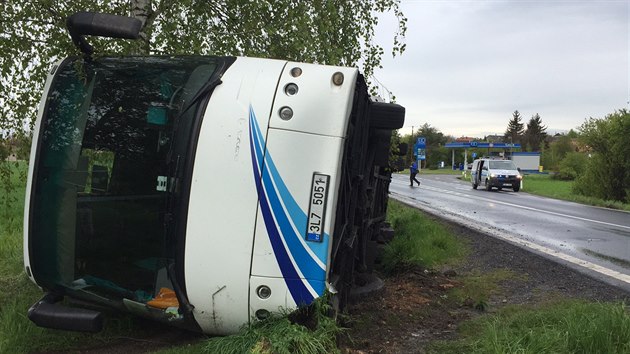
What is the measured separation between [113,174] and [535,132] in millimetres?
116015

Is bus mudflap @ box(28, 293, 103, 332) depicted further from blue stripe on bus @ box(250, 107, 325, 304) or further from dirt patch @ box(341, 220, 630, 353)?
dirt patch @ box(341, 220, 630, 353)

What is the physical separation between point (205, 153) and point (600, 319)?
9.29 ft

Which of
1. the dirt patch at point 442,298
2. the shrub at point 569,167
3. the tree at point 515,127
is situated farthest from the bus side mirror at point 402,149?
the tree at point 515,127

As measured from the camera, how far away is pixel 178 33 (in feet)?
18.5

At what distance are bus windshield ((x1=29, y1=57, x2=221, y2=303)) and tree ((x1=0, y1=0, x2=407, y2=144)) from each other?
778 mm

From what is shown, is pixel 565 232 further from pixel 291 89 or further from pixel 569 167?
pixel 569 167

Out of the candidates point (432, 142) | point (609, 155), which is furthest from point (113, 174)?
point (432, 142)

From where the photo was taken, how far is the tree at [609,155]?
20641 millimetres

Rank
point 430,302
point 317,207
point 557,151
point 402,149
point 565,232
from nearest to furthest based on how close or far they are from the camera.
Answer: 1. point 317,207
2. point 430,302
3. point 402,149
4. point 565,232
5. point 557,151

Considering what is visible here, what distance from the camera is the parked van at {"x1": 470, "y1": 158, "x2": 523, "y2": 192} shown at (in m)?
28.7

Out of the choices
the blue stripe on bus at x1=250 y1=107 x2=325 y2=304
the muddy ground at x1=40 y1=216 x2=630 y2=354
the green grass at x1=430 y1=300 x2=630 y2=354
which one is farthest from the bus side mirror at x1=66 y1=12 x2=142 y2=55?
the green grass at x1=430 y1=300 x2=630 y2=354

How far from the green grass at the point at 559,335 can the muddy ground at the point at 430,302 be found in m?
0.43

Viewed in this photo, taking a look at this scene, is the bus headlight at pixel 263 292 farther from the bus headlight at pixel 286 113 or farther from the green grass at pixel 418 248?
the green grass at pixel 418 248

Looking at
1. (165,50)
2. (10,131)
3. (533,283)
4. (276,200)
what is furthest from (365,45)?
(276,200)
